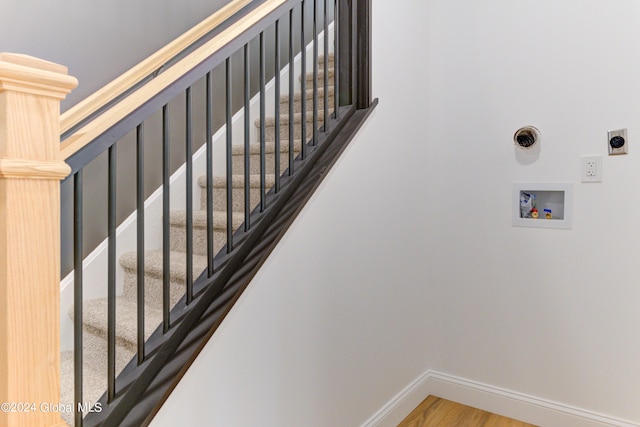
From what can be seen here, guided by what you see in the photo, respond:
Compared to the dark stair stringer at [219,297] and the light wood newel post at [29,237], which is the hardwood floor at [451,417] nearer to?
the dark stair stringer at [219,297]

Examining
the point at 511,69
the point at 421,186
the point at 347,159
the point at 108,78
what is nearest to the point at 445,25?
the point at 511,69

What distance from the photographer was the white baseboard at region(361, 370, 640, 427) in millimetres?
2062

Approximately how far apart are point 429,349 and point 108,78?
2285 mm

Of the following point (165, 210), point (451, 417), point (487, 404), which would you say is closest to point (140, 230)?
point (165, 210)

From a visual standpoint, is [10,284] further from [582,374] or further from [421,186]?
[582,374]

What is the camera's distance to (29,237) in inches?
34.1

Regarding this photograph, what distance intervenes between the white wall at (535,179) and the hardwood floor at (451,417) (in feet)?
0.55

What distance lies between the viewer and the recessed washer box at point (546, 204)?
2107 millimetres

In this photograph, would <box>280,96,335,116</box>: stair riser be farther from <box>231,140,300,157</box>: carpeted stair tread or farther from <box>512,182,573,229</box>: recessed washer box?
<box>512,182,573,229</box>: recessed washer box

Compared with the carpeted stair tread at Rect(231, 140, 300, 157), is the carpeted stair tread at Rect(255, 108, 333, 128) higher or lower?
higher

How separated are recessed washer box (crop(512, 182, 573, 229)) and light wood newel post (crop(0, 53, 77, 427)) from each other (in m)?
2.05

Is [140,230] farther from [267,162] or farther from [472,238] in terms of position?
[472,238]

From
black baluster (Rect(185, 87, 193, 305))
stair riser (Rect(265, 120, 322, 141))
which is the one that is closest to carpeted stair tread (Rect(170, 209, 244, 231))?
black baluster (Rect(185, 87, 193, 305))

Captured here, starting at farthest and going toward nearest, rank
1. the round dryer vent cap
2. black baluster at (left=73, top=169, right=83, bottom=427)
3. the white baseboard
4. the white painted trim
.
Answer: the round dryer vent cap < the white baseboard < the white painted trim < black baluster at (left=73, top=169, right=83, bottom=427)
